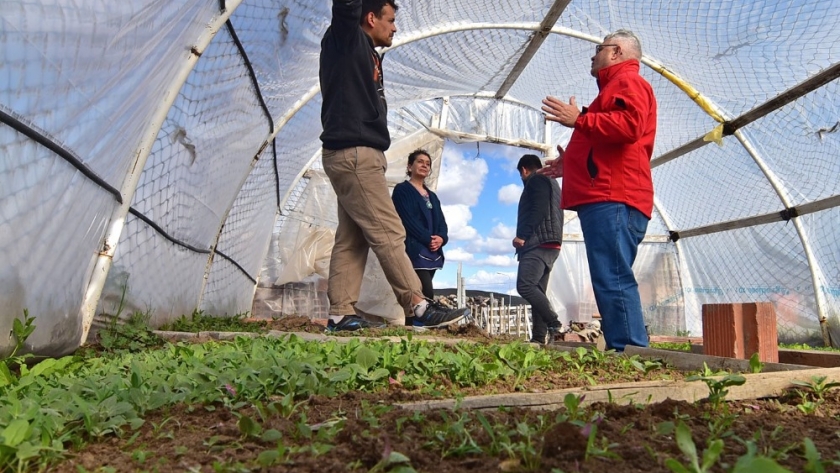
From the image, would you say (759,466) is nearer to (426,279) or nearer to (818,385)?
(818,385)

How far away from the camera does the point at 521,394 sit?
64.9 inches

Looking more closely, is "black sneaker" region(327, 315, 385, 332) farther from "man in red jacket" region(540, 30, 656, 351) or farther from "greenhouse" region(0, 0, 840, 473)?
"man in red jacket" region(540, 30, 656, 351)

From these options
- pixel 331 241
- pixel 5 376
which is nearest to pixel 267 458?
pixel 5 376

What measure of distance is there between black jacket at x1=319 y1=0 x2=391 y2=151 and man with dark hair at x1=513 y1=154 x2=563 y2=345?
75.7 inches

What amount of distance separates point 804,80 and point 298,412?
19.3 ft

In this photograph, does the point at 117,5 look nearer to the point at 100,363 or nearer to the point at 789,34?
the point at 100,363

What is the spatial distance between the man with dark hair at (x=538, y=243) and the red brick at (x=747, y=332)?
2.67 m

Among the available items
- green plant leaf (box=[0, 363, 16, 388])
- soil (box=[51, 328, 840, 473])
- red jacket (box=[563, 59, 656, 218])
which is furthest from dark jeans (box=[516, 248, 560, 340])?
green plant leaf (box=[0, 363, 16, 388])

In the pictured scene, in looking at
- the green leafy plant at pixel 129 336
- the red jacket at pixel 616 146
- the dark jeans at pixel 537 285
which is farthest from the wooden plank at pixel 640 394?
the dark jeans at pixel 537 285

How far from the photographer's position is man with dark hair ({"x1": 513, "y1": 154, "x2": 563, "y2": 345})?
536 cm

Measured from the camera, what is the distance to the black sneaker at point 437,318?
13.6 ft

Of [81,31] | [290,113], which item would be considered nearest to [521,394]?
[81,31]

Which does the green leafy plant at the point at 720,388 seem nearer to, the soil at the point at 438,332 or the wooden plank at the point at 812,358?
the wooden plank at the point at 812,358

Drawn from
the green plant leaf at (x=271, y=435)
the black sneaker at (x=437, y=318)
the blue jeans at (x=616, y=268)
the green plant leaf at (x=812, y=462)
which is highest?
the blue jeans at (x=616, y=268)
